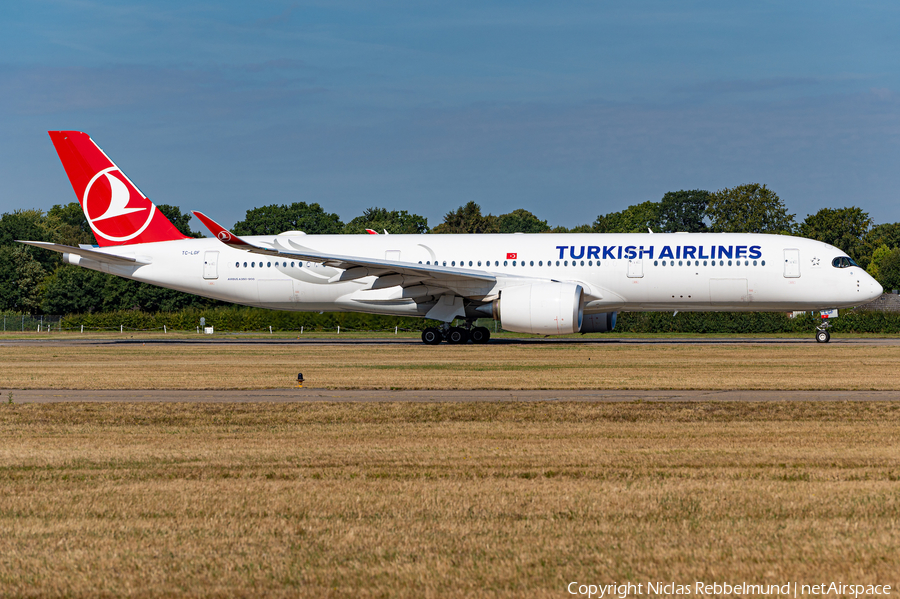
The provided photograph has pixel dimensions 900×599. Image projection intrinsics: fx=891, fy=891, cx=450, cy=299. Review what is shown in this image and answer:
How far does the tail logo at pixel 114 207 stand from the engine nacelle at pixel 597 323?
1690 cm

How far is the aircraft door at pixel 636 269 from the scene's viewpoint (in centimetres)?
2972

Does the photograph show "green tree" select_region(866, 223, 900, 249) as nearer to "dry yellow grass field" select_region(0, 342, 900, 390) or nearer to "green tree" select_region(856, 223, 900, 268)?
"green tree" select_region(856, 223, 900, 268)

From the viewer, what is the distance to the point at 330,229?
105312 millimetres

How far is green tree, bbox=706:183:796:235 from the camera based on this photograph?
93125 millimetres

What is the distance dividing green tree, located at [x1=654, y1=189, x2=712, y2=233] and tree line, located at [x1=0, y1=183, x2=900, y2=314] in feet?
0.43

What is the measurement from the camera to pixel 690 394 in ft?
48.9

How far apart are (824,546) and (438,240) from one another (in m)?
27.0

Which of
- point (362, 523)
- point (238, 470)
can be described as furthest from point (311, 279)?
point (362, 523)

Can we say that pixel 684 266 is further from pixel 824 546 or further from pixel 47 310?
pixel 47 310

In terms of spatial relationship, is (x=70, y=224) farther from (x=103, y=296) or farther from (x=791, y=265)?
(x=791, y=265)

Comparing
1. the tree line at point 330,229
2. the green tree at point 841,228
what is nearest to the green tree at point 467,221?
the tree line at point 330,229

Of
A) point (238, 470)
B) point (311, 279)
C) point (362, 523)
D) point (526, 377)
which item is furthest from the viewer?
point (311, 279)

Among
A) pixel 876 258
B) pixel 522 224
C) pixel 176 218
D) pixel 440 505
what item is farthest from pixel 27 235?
pixel 440 505

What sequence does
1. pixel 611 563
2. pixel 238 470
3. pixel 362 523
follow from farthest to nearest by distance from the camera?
1. pixel 238 470
2. pixel 362 523
3. pixel 611 563
